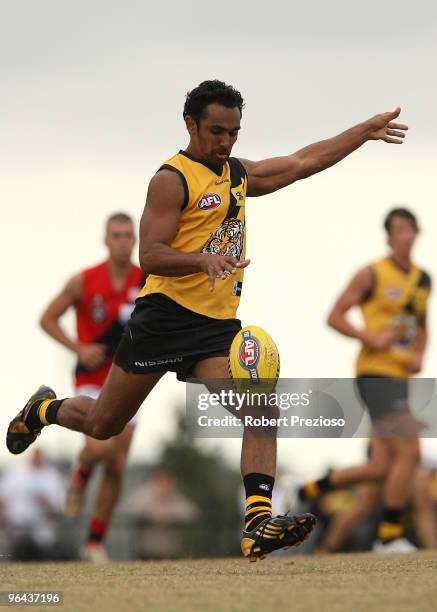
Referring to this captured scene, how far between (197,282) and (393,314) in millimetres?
4533

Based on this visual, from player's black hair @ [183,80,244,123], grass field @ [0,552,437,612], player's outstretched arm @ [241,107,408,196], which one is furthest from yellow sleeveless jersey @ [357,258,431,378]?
player's black hair @ [183,80,244,123]

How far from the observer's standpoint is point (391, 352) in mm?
12531

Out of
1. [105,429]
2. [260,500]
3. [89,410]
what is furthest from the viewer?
[89,410]

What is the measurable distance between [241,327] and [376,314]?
14.0ft

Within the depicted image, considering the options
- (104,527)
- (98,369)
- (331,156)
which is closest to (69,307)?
(98,369)

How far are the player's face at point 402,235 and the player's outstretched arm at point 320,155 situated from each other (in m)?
3.59

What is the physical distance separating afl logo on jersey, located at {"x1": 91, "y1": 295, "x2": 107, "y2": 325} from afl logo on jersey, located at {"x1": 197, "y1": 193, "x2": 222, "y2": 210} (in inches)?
165

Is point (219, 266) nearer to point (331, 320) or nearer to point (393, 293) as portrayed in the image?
point (331, 320)

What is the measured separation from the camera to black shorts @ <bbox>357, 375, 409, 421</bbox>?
40.6 ft

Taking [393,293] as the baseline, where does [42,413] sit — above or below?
below

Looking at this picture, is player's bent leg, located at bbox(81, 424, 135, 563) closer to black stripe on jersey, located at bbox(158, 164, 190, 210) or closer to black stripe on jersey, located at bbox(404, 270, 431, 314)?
black stripe on jersey, located at bbox(404, 270, 431, 314)

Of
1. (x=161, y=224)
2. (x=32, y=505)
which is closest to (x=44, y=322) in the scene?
(x=161, y=224)

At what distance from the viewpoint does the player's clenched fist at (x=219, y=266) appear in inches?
298

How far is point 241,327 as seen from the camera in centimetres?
850
